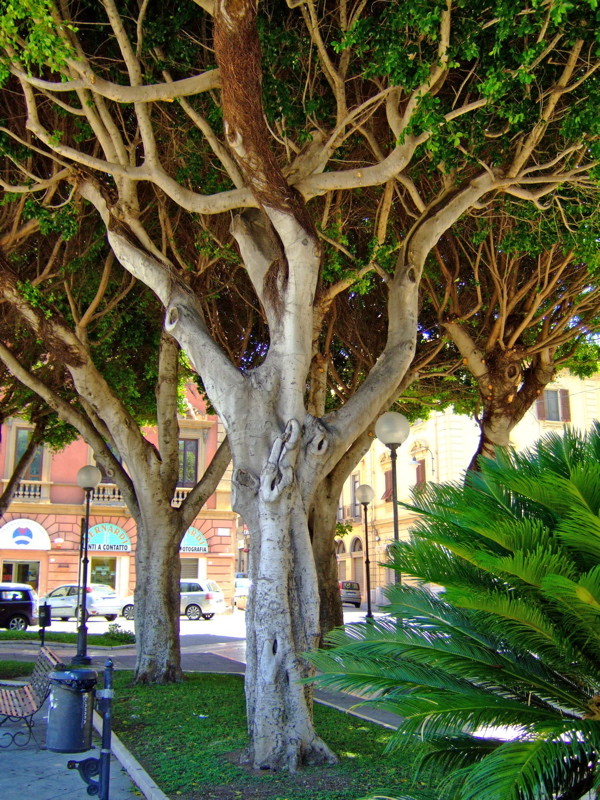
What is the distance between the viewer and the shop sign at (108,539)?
115 feet

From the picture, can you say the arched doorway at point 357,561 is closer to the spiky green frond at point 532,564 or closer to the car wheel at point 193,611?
the car wheel at point 193,611

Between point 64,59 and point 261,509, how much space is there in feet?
16.9

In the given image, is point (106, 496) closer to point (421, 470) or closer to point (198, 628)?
point (198, 628)

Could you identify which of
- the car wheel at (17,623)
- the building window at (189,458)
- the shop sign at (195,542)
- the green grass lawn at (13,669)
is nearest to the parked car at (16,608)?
the car wheel at (17,623)

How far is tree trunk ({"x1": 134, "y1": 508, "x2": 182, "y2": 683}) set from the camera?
450 inches

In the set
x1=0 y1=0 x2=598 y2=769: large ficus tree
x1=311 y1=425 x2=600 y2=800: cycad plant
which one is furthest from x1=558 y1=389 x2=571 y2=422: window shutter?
x1=311 y1=425 x2=600 y2=800: cycad plant

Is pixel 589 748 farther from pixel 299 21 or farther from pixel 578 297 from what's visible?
pixel 578 297

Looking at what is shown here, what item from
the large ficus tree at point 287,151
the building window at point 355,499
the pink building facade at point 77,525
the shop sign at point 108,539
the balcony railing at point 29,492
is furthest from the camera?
the building window at point 355,499

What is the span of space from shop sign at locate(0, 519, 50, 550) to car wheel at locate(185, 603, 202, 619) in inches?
309

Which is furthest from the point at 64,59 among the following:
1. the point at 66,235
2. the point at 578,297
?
the point at 578,297

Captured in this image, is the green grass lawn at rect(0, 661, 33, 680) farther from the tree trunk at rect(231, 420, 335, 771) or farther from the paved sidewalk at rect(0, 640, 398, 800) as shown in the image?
the tree trunk at rect(231, 420, 335, 771)

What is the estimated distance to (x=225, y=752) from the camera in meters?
7.17

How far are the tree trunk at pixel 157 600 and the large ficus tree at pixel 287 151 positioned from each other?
4012 millimetres

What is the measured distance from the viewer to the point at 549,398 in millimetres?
39062
